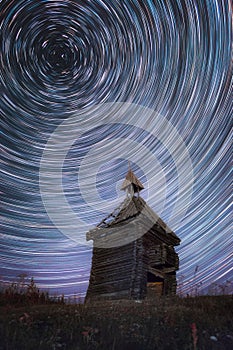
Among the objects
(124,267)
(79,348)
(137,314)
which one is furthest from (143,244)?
(79,348)

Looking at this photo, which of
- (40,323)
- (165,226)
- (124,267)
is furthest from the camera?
(165,226)

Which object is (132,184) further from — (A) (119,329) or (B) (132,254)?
(A) (119,329)

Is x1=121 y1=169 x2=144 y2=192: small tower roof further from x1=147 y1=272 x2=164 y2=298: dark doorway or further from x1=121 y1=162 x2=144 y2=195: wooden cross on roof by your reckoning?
x1=147 y1=272 x2=164 y2=298: dark doorway

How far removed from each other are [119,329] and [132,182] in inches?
569

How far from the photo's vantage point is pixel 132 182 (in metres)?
22.9

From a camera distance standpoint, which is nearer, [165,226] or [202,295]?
[202,295]

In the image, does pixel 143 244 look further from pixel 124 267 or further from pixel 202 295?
pixel 202 295

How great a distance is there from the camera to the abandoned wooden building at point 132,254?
18.1 meters

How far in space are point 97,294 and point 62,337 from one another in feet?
36.7

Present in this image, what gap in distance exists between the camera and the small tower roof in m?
22.9

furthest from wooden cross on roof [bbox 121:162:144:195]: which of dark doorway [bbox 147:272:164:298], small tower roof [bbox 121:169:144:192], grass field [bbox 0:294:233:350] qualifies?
grass field [bbox 0:294:233:350]

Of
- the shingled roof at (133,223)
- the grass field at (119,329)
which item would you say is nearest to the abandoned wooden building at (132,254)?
the shingled roof at (133,223)

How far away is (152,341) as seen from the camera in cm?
829

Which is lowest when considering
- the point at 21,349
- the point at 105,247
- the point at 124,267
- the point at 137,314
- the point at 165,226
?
the point at 21,349
